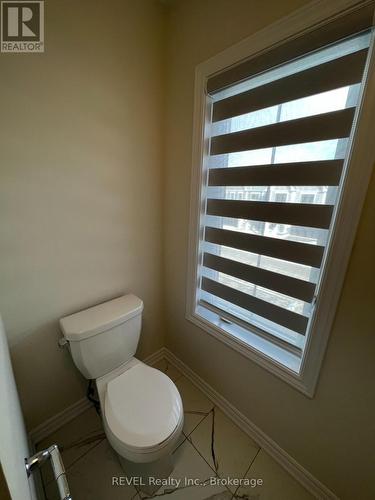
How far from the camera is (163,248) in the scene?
5.04 feet

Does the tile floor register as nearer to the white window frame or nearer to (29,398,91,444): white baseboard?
(29,398,91,444): white baseboard

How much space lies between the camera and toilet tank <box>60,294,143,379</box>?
1.03 meters

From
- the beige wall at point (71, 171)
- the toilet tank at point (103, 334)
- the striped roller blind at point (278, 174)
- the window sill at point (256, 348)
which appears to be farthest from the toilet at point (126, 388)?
the striped roller blind at point (278, 174)

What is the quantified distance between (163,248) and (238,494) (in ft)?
4.55

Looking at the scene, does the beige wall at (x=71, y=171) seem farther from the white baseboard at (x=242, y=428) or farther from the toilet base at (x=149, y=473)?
the toilet base at (x=149, y=473)

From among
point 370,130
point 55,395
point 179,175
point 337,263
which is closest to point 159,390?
point 55,395

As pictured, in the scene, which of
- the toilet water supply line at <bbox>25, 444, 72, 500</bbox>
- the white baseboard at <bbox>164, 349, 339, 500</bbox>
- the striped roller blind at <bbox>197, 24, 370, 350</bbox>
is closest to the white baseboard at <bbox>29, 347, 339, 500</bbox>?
the white baseboard at <bbox>164, 349, 339, 500</bbox>

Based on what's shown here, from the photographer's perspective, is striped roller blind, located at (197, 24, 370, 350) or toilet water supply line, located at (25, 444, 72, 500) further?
striped roller blind, located at (197, 24, 370, 350)

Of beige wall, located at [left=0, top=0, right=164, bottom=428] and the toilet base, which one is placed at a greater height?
beige wall, located at [left=0, top=0, right=164, bottom=428]

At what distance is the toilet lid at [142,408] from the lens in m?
0.85

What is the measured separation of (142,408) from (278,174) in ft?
4.10

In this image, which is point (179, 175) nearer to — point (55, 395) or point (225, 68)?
point (225, 68)

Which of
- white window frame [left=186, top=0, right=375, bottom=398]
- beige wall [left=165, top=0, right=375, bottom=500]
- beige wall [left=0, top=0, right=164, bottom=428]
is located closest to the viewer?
white window frame [left=186, top=0, right=375, bottom=398]

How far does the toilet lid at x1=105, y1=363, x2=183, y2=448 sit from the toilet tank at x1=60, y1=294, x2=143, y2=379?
11 centimetres
